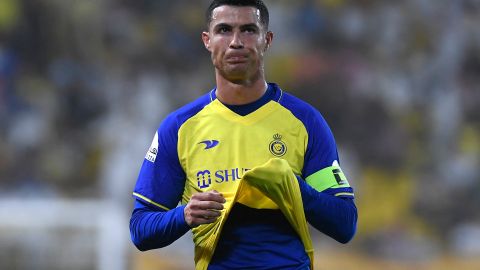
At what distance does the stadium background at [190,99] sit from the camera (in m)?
5.36

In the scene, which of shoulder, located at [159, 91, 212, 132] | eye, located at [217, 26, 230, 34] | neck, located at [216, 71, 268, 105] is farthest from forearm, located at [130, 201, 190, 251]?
eye, located at [217, 26, 230, 34]

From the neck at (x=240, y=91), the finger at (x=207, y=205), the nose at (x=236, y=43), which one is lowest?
the finger at (x=207, y=205)

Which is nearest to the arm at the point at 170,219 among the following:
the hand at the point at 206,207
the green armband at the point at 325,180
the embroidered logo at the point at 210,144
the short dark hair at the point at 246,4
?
the hand at the point at 206,207

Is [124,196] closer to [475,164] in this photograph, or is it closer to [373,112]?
[373,112]

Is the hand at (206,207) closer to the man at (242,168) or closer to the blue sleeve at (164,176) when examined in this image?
the man at (242,168)

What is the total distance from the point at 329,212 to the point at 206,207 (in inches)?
13.1

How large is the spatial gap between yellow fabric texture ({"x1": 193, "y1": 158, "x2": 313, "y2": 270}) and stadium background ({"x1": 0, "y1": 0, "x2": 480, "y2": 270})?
3006 mm

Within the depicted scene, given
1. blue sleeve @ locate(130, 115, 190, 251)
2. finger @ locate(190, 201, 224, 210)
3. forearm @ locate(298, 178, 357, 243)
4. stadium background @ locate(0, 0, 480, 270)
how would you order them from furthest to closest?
stadium background @ locate(0, 0, 480, 270)
blue sleeve @ locate(130, 115, 190, 251)
forearm @ locate(298, 178, 357, 243)
finger @ locate(190, 201, 224, 210)

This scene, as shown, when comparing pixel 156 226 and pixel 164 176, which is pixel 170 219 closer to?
pixel 156 226

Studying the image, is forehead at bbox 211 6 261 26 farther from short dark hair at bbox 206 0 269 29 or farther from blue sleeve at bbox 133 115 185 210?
blue sleeve at bbox 133 115 185 210

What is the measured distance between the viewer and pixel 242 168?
221 centimetres

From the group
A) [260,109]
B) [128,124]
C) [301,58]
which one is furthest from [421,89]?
[260,109]

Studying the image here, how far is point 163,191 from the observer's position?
228 cm

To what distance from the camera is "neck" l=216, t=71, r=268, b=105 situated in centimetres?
230
